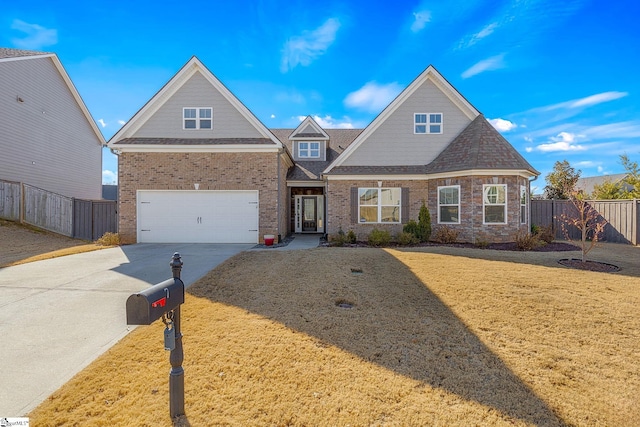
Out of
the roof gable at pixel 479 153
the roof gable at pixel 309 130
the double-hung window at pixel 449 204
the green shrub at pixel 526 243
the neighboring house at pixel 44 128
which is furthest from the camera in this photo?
the roof gable at pixel 309 130

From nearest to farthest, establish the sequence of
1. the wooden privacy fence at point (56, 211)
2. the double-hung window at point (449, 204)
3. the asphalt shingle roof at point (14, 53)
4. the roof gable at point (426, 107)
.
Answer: the double-hung window at point (449, 204) < the roof gable at point (426, 107) < the wooden privacy fence at point (56, 211) < the asphalt shingle roof at point (14, 53)

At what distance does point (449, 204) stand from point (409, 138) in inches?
138

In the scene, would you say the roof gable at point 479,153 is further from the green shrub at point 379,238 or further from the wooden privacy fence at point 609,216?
the green shrub at point 379,238

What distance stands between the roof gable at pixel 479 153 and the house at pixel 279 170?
5 centimetres

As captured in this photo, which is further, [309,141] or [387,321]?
[309,141]

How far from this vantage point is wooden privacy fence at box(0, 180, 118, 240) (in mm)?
13531

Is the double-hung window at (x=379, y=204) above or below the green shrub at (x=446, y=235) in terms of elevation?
above

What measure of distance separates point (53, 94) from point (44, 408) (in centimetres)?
2231

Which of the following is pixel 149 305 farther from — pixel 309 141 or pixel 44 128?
pixel 44 128

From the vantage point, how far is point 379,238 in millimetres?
11938

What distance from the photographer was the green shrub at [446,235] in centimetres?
1213

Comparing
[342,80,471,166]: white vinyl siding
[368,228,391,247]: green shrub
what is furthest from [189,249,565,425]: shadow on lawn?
[342,80,471,166]: white vinyl siding

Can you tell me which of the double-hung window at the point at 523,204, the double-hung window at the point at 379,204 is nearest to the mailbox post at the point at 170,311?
the double-hung window at the point at 379,204

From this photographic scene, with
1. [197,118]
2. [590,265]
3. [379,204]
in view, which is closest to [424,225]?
[379,204]
